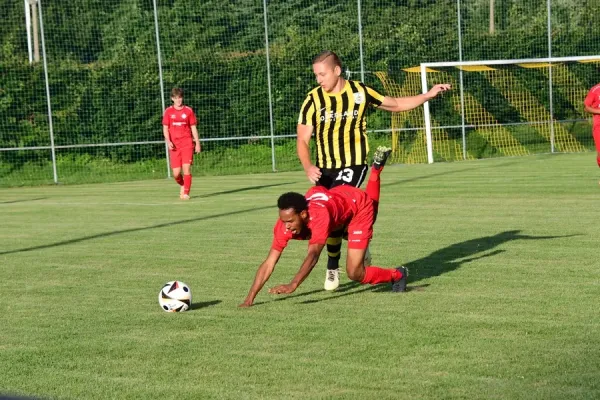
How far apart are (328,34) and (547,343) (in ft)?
80.8

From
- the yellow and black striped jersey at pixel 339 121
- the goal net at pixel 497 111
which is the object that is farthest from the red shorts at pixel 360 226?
the goal net at pixel 497 111

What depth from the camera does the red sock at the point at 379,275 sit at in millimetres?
8820

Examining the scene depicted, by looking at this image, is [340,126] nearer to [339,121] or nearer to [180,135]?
[339,121]

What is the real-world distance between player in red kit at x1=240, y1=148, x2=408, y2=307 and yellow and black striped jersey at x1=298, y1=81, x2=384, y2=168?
1.13 ft

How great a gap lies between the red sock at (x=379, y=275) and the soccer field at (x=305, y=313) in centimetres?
15

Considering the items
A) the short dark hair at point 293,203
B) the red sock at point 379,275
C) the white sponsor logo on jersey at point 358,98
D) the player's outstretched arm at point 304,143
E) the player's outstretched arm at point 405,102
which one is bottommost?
the red sock at point 379,275

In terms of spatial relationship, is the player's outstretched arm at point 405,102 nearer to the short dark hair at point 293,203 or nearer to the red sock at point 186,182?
the short dark hair at point 293,203

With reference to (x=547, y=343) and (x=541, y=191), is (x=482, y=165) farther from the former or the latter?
(x=547, y=343)

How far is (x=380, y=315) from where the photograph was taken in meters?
8.08

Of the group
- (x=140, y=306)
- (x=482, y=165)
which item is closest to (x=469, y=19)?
(x=482, y=165)

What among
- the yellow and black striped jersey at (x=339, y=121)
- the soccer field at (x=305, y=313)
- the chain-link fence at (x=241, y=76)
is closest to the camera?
the soccer field at (x=305, y=313)

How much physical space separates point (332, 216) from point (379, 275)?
2.85ft

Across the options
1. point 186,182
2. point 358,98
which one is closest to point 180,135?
point 186,182

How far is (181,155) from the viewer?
21203mm
